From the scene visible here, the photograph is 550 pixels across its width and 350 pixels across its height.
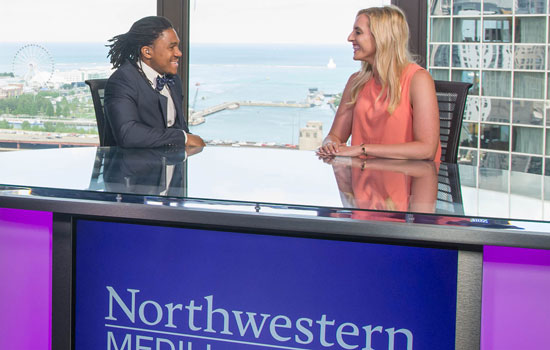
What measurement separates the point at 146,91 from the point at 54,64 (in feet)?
5.91

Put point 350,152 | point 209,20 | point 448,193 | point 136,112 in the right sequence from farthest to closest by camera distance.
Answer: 1. point 209,20
2. point 136,112
3. point 350,152
4. point 448,193

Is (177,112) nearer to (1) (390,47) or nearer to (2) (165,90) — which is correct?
(2) (165,90)

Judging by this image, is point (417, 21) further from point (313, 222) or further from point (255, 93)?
point (313, 222)

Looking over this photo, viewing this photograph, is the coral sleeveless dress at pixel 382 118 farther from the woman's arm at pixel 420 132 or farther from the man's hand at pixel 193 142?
the man's hand at pixel 193 142

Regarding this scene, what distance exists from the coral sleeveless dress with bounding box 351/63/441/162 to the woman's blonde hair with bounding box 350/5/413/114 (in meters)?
0.03

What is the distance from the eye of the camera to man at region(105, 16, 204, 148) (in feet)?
8.67

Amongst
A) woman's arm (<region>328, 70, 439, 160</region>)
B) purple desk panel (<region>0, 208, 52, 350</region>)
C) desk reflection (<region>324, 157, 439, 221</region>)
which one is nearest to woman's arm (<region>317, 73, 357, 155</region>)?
woman's arm (<region>328, 70, 439, 160</region>)

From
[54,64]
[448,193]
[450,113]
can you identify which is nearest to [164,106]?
[450,113]

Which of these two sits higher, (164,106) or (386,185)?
(164,106)

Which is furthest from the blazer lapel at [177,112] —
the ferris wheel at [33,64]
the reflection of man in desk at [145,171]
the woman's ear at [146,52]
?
the ferris wheel at [33,64]

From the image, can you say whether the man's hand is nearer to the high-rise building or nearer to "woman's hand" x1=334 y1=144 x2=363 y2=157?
"woman's hand" x1=334 y1=144 x2=363 y2=157

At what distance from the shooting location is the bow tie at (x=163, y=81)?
2881 mm

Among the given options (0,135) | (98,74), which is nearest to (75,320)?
(98,74)

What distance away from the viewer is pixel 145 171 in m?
1.83
